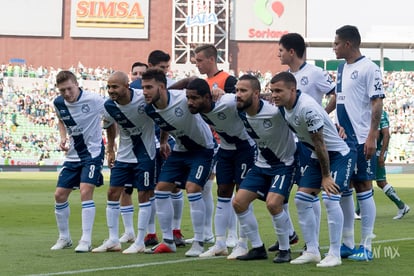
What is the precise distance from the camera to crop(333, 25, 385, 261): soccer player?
10.1 m

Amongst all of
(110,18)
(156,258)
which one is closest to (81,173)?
(156,258)

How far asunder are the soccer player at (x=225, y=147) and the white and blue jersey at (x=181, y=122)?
0.88ft

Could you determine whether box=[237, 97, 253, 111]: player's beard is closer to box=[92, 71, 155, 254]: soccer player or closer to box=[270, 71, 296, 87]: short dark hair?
box=[270, 71, 296, 87]: short dark hair

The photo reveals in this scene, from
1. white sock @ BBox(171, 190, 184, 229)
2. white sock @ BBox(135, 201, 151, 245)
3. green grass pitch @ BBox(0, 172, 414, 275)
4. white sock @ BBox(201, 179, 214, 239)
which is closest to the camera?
green grass pitch @ BBox(0, 172, 414, 275)

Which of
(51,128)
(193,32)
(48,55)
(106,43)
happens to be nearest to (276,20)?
(193,32)

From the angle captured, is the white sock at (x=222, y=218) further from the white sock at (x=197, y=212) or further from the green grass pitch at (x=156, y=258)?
the green grass pitch at (x=156, y=258)

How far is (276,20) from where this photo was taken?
73.0m

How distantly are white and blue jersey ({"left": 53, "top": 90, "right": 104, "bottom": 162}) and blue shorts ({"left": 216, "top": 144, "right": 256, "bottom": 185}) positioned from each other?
70.8 inches

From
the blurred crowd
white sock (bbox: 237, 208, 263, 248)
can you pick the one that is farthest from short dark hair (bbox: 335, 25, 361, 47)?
the blurred crowd

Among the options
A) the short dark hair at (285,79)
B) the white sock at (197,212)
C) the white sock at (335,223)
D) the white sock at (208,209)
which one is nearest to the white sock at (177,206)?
the white sock at (208,209)

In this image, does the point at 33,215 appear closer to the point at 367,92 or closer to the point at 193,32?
the point at 367,92

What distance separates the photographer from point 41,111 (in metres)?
52.2

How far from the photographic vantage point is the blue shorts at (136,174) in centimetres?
1134

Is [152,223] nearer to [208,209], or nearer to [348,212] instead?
[208,209]
